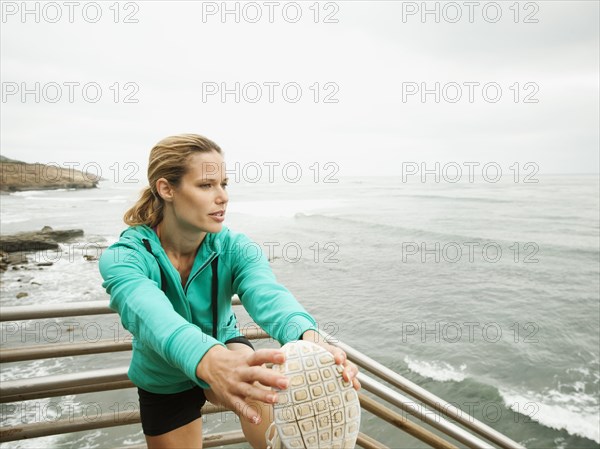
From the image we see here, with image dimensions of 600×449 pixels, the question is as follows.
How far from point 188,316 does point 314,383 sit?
70 centimetres

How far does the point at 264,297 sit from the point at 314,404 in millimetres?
510

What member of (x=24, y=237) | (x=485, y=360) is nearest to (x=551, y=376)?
(x=485, y=360)

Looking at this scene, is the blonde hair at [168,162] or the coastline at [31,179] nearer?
the blonde hair at [168,162]

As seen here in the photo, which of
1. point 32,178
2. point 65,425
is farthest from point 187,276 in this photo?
point 32,178

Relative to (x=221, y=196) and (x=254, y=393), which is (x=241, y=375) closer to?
(x=254, y=393)

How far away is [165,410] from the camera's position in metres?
1.57

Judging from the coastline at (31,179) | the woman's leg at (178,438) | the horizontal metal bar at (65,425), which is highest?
the coastline at (31,179)

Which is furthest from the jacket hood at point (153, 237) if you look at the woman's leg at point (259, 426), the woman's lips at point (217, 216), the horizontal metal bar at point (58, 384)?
the horizontal metal bar at point (58, 384)

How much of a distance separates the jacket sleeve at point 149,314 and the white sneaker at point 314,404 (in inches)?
7.9

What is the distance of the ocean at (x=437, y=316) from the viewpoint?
635 centimetres

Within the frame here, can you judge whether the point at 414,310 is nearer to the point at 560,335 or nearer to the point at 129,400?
the point at 560,335

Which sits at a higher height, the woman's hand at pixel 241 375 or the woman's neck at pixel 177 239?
the woman's neck at pixel 177 239

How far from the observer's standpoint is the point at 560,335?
1000 cm

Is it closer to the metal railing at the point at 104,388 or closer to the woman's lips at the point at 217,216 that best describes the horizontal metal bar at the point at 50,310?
the metal railing at the point at 104,388
